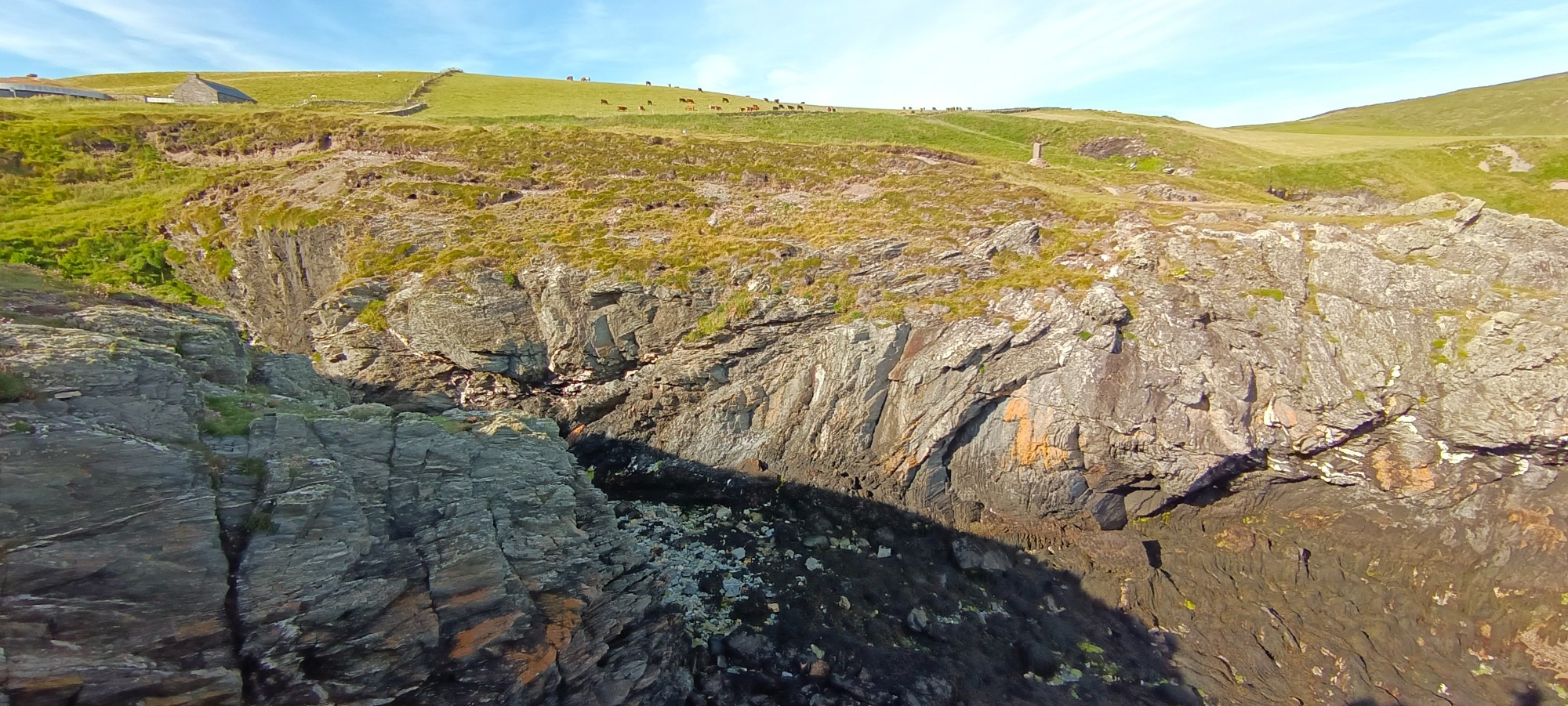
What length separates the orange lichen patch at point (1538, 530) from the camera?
1669cm

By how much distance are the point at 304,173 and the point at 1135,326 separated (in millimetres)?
42107

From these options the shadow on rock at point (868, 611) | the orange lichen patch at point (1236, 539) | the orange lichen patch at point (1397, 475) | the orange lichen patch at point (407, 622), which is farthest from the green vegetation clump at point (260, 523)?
the orange lichen patch at point (1397, 475)

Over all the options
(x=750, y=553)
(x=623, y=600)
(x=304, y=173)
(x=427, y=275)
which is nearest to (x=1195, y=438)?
(x=750, y=553)

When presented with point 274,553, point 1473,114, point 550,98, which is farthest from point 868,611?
point 1473,114

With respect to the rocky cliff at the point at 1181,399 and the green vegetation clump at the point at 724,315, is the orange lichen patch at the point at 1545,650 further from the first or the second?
the green vegetation clump at the point at 724,315

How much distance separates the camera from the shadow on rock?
1580cm

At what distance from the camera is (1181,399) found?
19562mm

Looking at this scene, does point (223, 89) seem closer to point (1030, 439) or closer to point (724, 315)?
point (724, 315)

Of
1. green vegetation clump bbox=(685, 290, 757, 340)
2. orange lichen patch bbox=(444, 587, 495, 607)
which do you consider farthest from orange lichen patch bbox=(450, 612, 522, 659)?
green vegetation clump bbox=(685, 290, 757, 340)

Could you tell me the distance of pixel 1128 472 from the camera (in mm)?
19984

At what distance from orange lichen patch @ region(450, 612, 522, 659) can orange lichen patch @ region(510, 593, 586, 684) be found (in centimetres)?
70

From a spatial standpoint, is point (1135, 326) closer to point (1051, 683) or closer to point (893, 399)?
point (893, 399)

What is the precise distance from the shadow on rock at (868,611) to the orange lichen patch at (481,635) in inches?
213

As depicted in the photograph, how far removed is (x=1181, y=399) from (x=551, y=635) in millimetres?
21083
